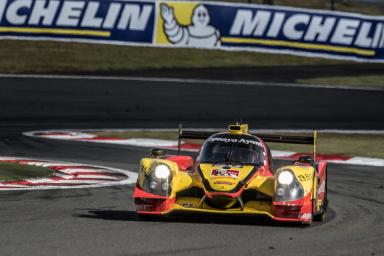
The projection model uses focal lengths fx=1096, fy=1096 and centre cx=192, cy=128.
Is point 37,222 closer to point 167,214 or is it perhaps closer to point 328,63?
point 167,214

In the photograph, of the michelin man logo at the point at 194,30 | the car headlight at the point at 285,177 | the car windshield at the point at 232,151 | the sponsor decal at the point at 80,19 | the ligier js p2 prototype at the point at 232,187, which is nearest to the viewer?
the ligier js p2 prototype at the point at 232,187

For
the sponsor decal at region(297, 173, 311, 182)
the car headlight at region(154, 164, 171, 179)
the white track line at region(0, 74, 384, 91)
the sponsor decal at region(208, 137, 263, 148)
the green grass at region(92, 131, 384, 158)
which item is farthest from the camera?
the white track line at region(0, 74, 384, 91)

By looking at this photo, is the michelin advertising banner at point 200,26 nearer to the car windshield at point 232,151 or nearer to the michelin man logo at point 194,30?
the michelin man logo at point 194,30

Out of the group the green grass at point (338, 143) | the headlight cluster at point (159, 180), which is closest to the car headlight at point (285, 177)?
the headlight cluster at point (159, 180)

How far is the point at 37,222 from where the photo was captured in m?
12.5

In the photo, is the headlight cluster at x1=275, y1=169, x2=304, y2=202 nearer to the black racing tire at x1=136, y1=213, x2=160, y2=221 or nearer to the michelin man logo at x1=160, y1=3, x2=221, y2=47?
the black racing tire at x1=136, y1=213, x2=160, y2=221

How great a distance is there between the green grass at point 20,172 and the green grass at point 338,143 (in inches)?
236

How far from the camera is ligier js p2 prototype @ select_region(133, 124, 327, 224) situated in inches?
505

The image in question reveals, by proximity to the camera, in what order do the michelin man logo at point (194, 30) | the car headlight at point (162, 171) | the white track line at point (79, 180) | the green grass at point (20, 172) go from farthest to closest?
the michelin man logo at point (194, 30)
the green grass at point (20, 172)
the white track line at point (79, 180)
the car headlight at point (162, 171)

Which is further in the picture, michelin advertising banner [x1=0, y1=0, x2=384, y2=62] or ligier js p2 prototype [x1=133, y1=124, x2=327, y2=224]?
michelin advertising banner [x1=0, y1=0, x2=384, y2=62]

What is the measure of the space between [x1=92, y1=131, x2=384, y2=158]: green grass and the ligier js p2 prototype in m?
8.75

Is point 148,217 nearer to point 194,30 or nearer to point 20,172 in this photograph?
point 20,172

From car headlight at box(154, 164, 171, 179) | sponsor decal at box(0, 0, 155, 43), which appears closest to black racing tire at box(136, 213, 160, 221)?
car headlight at box(154, 164, 171, 179)

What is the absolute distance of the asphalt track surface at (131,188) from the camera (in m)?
11.2
